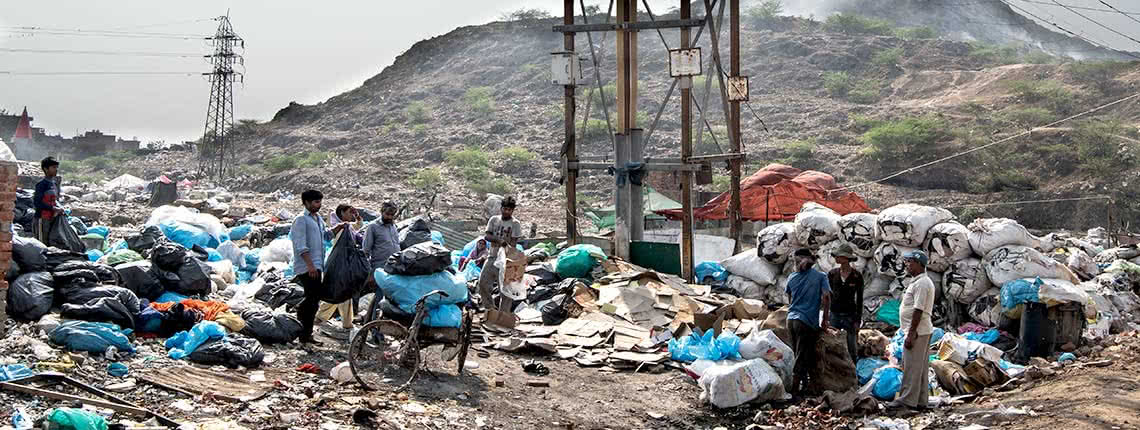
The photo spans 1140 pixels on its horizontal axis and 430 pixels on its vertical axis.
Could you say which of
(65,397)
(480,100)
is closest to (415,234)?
(65,397)

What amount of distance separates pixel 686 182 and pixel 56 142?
5576cm

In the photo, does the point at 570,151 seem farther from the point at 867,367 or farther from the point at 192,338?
the point at 192,338

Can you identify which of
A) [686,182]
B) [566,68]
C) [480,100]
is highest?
[480,100]

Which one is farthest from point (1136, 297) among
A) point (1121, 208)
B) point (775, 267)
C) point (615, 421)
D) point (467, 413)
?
point (1121, 208)

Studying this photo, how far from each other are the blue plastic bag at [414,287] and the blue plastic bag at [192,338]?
1.24 m

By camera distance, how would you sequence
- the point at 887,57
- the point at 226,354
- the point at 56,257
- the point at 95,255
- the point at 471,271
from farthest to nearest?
1. the point at 887,57
2. the point at 471,271
3. the point at 95,255
4. the point at 56,257
5. the point at 226,354

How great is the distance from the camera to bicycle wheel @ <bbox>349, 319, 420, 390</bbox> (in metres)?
6.86

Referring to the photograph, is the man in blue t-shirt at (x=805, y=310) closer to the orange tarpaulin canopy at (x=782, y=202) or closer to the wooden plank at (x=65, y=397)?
the wooden plank at (x=65, y=397)

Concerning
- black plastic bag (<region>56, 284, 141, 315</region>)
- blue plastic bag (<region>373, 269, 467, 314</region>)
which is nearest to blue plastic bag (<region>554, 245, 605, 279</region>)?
blue plastic bag (<region>373, 269, 467, 314</region>)

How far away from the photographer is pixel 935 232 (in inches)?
392

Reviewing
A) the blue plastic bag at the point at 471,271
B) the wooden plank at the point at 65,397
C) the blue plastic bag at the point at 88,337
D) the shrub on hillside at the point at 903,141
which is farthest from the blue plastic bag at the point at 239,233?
the shrub on hillside at the point at 903,141

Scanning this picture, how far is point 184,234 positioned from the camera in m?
12.1

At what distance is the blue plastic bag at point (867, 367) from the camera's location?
25.7 feet

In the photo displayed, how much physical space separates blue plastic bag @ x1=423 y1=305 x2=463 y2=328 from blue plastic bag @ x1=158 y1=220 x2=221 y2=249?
231 inches
